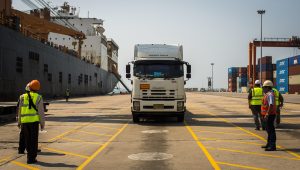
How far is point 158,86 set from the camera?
Answer: 17297 millimetres

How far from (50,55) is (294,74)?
63.7m

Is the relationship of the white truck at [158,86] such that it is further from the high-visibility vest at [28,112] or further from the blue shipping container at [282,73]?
the blue shipping container at [282,73]

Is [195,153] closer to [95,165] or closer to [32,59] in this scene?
[95,165]

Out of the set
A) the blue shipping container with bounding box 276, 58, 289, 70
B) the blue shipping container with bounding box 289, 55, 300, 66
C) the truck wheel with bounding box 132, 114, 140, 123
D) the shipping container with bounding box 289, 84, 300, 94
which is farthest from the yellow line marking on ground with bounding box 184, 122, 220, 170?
the blue shipping container with bounding box 276, 58, 289, 70

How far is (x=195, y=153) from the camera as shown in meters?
9.91

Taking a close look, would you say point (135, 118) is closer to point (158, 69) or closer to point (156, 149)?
point (158, 69)

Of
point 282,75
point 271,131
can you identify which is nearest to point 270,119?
point 271,131

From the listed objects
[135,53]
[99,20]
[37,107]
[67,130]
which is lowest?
[67,130]

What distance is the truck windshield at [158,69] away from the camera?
57.8 feet

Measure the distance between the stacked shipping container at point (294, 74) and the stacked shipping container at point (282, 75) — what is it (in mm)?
1762

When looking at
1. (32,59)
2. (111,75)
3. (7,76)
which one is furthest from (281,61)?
(7,76)

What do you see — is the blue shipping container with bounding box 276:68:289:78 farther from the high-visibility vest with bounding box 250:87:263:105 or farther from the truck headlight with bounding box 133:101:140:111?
the high-visibility vest with bounding box 250:87:263:105

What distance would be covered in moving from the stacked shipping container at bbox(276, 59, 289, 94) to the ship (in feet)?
146

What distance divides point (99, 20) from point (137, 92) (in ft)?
234
